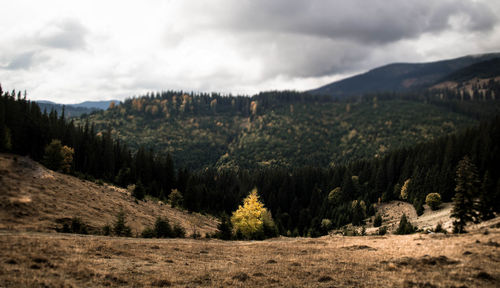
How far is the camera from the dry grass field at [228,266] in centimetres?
1734

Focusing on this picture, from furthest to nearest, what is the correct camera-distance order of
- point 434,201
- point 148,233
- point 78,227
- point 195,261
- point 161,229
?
point 434,201 < point 161,229 < point 148,233 < point 78,227 < point 195,261

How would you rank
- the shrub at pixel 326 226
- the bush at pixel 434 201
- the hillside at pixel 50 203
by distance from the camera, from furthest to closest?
the shrub at pixel 326 226 → the bush at pixel 434 201 → the hillside at pixel 50 203

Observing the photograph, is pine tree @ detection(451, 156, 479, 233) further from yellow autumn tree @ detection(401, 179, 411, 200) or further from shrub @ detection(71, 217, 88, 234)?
yellow autumn tree @ detection(401, 179, 411, 200)

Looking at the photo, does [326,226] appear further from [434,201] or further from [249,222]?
[249,222]

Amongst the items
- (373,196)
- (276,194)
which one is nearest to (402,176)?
(373,196)

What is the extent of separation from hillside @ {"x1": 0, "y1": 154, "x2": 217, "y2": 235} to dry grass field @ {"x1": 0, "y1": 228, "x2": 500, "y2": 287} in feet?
35.3

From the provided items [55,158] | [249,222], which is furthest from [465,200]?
[55,158]

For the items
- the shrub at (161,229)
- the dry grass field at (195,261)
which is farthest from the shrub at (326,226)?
the shrub at (161,229)

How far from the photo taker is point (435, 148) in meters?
114

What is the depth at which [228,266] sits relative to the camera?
24.3 m

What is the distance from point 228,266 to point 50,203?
104 ft

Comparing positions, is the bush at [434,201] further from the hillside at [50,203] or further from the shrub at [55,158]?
the shrub at [55,158]

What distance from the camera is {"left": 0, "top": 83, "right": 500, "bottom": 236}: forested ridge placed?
79562 mm

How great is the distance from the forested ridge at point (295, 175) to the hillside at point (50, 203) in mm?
16872
